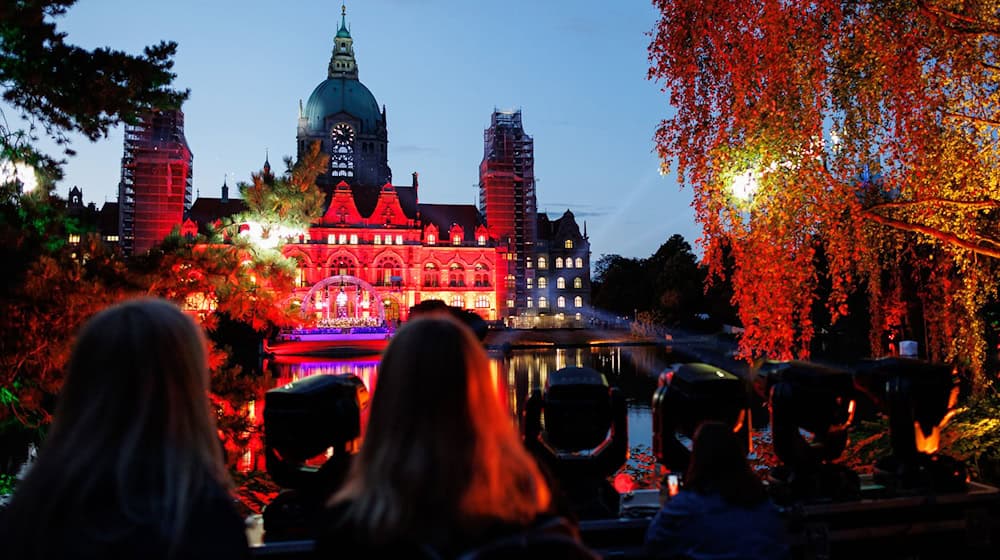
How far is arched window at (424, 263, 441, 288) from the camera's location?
241ft

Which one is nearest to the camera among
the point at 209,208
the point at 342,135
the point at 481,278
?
the point at 209,208

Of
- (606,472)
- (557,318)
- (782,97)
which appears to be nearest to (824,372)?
(606,472)

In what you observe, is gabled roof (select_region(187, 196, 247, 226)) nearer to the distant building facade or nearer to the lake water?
the distant building facade

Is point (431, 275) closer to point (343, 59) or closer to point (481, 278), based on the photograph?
point (481, 278)

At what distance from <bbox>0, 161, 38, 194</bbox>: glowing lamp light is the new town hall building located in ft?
189

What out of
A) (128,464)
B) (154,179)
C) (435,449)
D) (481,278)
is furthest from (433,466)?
(481,278)

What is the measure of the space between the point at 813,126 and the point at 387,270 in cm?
6699

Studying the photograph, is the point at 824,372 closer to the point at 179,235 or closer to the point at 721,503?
the point at 721,503

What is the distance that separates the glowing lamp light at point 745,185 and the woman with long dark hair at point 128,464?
17.7ft

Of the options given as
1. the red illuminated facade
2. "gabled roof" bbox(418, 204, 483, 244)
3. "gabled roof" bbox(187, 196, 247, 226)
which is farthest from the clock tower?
the red illuminated facade

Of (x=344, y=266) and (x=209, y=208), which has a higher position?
(x=209, y=208)

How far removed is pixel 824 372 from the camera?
4098 mm

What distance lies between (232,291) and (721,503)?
5.10 metres

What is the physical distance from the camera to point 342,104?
85750mm
